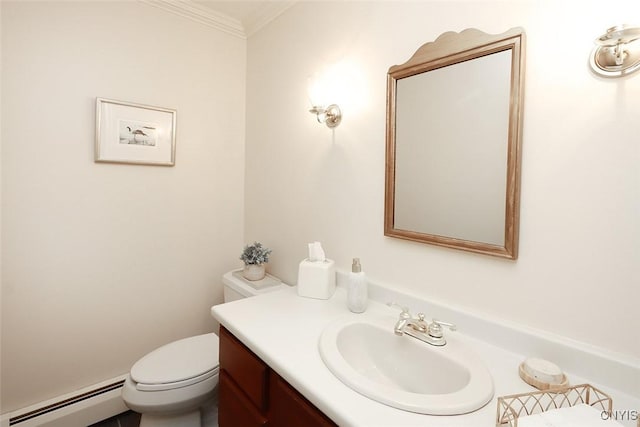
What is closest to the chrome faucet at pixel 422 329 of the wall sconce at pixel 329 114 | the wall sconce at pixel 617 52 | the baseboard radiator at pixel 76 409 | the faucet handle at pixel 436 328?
the faucet handle at pixel 436 328

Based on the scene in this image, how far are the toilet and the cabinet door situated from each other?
59 centimetres

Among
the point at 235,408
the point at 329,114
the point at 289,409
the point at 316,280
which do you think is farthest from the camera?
the point at 329,114

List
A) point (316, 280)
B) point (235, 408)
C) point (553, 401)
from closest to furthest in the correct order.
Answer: point (553, 401) < point (235, 408) < point (316, 280)

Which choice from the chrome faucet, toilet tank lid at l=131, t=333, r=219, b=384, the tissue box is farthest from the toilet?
the chrome faucet

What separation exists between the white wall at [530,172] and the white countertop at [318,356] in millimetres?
140

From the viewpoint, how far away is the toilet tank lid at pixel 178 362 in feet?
4.31

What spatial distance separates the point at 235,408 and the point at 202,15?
2018 mm

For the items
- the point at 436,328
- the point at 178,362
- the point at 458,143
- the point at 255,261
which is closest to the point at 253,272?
the point at 255,261

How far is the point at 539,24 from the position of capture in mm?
842

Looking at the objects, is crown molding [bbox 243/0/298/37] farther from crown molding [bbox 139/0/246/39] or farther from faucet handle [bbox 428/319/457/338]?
faucet handle [bbox 428/319/457/338]

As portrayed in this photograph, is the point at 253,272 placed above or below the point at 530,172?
below

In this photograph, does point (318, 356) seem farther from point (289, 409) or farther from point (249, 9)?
point (249, 9)

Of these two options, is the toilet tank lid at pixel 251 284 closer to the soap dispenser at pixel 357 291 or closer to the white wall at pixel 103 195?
the white wall at pixel 103 195

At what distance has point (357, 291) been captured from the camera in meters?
1.15
